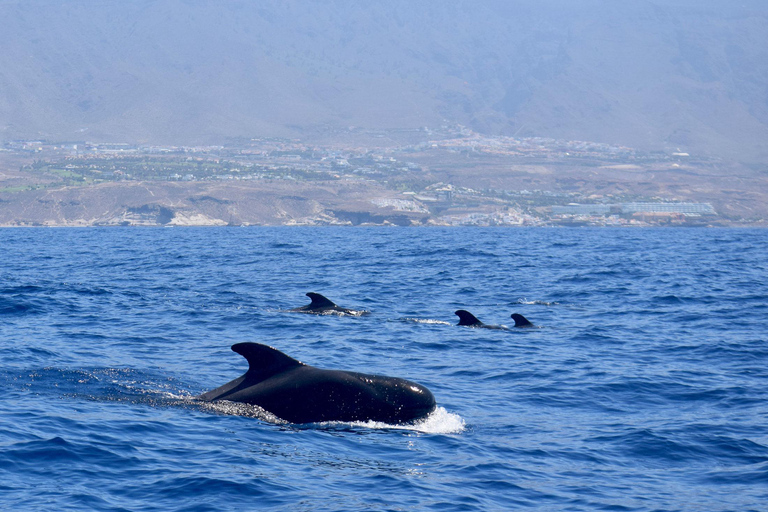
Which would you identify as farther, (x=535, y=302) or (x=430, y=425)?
(x=535, y=302)

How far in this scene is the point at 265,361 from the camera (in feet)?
50.4

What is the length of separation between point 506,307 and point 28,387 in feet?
65.7

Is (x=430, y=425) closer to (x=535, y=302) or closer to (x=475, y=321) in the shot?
(x=475, y=321)

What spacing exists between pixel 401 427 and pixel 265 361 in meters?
2.60

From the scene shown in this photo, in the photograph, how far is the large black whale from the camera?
15.1 metres

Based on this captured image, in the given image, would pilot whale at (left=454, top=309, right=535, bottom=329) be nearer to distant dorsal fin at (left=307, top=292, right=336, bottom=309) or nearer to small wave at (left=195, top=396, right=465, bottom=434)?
distant dorsal fin at (left=307, top=292, right=336, bottom=309)

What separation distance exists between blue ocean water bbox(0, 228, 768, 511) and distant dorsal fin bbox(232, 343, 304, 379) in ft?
2.44

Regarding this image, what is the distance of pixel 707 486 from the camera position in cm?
1286

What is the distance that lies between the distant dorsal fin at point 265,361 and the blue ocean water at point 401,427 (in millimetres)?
743

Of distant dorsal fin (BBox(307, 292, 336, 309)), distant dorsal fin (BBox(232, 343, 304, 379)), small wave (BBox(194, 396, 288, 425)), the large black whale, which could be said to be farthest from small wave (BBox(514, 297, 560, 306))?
small wave (BBox(194, 396, 288, 425))

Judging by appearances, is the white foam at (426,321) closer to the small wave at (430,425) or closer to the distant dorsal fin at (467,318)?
the distant dorsal fin at (467,318)

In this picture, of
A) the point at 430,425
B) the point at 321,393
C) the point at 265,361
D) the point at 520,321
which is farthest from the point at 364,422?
the point at 520,321

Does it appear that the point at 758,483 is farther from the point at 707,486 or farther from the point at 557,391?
the point at 557,391

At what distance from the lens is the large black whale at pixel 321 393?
595 inches
